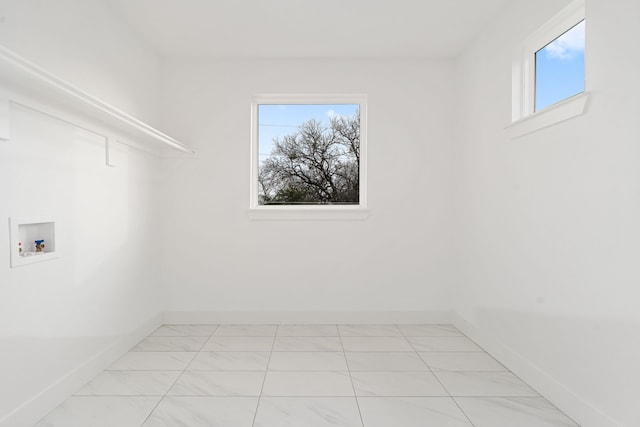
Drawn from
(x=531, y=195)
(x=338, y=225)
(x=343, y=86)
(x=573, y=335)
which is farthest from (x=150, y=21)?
(x=573, y=335)

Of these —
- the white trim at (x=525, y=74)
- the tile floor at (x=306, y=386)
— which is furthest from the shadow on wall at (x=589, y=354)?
the white trim at (x=525, y=74)

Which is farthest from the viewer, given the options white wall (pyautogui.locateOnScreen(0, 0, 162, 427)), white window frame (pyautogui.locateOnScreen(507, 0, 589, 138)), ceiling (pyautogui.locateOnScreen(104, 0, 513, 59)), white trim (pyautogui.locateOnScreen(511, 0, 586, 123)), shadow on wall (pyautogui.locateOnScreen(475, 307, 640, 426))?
ceiling (pyautogui.locateOnScreen(104, 0, 513, 59))

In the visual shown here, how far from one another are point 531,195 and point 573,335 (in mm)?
789

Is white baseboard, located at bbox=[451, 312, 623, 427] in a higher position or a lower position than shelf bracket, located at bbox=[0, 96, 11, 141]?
lower

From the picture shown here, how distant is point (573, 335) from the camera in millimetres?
1867

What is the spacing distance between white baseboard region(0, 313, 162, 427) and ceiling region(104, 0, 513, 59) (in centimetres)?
225

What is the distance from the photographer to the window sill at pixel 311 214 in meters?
3.44

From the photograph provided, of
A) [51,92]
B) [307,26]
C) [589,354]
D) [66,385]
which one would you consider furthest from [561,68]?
[66,385]

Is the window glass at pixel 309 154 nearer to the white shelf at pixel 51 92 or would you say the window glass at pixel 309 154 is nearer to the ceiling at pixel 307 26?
the ceiling at pixel 307 26

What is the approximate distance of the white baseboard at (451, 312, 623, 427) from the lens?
1.72 metres

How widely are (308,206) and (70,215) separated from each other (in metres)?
1.88

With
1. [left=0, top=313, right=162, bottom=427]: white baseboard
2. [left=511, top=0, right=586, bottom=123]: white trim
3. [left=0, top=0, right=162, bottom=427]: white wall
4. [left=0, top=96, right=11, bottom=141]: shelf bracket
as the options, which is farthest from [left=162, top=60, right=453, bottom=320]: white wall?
[left=0, top=96, right=11, bottom=141]: shelf bracket

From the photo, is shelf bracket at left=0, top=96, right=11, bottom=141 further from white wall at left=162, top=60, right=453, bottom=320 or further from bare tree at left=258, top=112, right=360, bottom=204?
bare tree at left=258, top=112, right=360, bottom=204

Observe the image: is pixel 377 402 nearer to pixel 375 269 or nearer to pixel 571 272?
pixel 571 272
